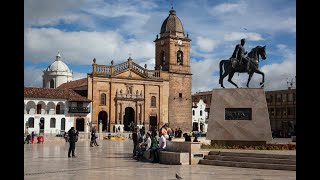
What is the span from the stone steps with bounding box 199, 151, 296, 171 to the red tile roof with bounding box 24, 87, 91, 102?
4433 cm

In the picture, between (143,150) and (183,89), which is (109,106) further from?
(143,150)

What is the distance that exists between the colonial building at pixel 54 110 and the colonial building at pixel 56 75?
23.1 meters

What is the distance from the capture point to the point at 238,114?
17.7 m

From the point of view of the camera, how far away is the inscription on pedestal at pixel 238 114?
57.4 ft

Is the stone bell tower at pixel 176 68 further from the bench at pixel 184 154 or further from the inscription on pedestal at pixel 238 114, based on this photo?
the bench at pixel 184 154

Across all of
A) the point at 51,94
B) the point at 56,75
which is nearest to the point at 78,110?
the point at 51,94

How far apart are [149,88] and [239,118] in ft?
164

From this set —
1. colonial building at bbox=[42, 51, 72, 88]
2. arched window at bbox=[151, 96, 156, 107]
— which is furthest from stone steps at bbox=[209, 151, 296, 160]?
colonial building at bbox=[42, 51, 72, 88]

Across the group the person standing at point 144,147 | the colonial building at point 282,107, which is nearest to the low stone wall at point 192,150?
the person standing at point 144,147

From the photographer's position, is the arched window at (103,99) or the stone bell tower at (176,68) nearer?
the arched window at (103,99)

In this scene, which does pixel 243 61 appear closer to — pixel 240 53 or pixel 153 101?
pixel 240 53

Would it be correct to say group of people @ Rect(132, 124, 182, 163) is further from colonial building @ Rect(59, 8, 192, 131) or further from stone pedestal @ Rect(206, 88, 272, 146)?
colonial building @ Rect(59, 8, 192, 131)

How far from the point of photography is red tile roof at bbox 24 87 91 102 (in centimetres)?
5589
